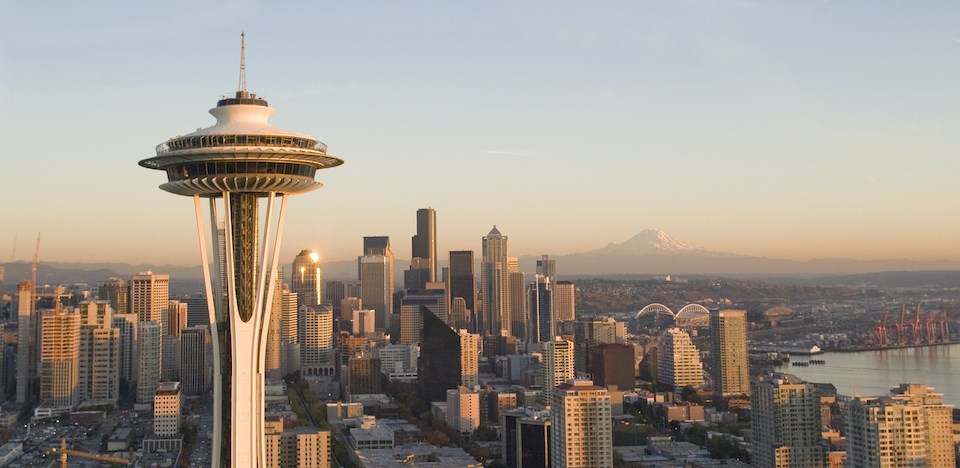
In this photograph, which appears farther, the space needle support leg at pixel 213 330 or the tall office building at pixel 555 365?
the tall office building at pixel 555 365

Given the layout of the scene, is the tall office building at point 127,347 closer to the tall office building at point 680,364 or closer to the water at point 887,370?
the tall office building at point 680,364

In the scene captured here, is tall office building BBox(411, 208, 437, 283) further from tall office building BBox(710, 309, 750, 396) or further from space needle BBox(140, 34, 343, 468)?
space needle BBox(140, 34, 343, 468)

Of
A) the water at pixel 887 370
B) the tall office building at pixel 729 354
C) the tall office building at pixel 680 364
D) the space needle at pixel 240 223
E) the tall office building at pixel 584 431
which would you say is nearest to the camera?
the space needle at pixel 240 223

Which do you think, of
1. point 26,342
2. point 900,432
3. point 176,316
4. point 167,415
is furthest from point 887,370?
point 26,342

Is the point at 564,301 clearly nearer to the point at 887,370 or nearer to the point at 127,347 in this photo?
the point at 887,370

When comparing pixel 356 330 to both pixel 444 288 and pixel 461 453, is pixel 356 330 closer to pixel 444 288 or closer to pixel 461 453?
pixel 444 288

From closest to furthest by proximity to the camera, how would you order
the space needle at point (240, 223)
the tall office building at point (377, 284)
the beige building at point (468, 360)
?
the space needle at point (240, 223) → the beige building at point (468, 360) → the tall office building at point (377, 284)

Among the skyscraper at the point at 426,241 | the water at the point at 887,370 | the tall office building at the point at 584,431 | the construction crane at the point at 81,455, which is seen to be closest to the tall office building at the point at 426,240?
the skyscraper at the point at 426,241

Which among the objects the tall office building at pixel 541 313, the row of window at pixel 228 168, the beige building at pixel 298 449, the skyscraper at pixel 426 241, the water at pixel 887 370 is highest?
the skyscraper at pixel 426 241
